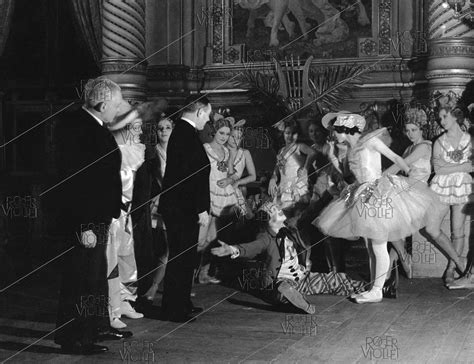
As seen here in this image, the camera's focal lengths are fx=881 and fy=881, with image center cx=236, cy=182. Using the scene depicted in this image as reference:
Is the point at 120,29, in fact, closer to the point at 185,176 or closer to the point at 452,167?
the point at 452,167

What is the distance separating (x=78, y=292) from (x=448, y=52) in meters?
6.24

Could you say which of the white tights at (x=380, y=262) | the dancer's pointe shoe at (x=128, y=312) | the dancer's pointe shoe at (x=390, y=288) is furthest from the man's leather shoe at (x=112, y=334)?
the dancer's pointe shoe at (x=390, y=288)

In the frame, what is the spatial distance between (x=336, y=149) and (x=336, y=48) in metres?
3.48

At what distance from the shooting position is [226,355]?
18.1 ft

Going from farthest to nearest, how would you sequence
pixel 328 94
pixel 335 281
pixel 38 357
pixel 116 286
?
pixel 328 94, pixel 335 281, pixel 116 286, pixel 38 357

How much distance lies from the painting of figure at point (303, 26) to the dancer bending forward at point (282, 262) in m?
4.68

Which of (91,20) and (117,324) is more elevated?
(91,20)

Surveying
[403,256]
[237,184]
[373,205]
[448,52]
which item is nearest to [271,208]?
[373,205]

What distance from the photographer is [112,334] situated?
5.94 meters

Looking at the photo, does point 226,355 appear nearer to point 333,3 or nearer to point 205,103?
point 205,103

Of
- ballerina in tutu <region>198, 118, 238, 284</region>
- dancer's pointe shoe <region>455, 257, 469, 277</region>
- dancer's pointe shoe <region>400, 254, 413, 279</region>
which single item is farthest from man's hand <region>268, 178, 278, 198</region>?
dancer's pointe shoe <region>455, 257, 469, 277</region>

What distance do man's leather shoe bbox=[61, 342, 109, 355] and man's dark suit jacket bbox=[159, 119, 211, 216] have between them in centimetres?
136

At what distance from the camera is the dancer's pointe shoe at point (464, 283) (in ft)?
26.1

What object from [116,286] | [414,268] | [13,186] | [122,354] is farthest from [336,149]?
[13,186]
